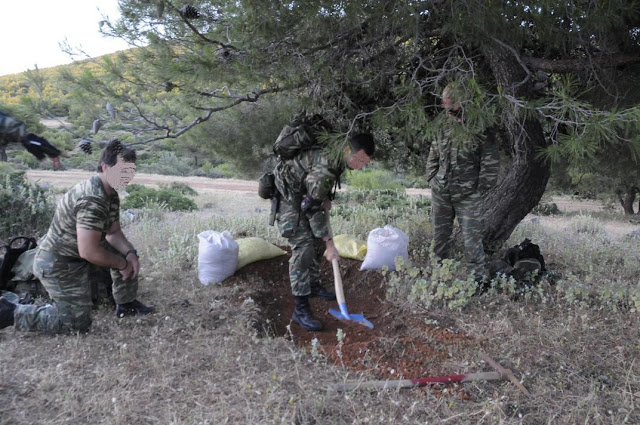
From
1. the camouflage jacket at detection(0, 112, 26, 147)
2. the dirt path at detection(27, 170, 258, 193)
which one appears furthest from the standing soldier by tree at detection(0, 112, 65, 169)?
the dirt path at detection(27, 170, 258, 193)

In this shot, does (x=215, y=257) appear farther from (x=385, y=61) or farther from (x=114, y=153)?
(x=385, y=61)

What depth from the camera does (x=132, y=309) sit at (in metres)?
3.50

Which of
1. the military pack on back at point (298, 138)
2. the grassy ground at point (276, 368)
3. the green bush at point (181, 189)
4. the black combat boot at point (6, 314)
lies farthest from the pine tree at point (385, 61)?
the green bush at point (181, 189)

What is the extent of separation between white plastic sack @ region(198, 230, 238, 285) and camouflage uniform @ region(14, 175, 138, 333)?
3.39ft

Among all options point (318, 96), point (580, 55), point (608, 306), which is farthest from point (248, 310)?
point (580, 55)

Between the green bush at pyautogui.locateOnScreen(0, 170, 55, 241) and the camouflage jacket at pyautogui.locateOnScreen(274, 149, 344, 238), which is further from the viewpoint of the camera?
the green bush at pyautogui.locateOnScreen(0, 170, 55, 241)

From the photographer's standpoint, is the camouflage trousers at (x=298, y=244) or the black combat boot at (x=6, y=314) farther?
the camouflage trousers at (x=298, y=244)

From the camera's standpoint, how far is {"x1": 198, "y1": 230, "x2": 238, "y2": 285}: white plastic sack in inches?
161

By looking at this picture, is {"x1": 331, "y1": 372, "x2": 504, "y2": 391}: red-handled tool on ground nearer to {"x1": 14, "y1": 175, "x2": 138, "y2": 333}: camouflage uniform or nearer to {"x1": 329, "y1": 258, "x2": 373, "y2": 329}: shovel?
{"x1": 329, "y1": 258, "x2": 373, "y2": 329}: shovel

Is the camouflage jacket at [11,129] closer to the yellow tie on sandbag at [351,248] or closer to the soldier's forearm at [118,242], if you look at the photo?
the soldier's forearm at [118,242]


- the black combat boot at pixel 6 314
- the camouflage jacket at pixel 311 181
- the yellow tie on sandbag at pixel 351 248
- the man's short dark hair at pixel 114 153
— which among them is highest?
the man's short dark hair at pixel 114 153

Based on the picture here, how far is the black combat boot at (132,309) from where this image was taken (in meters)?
3.47

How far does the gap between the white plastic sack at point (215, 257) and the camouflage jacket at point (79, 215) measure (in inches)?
41.5

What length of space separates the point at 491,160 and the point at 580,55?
1018 millimetres
